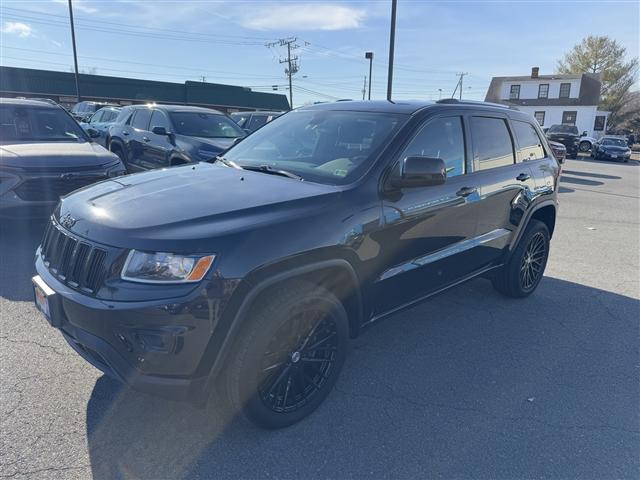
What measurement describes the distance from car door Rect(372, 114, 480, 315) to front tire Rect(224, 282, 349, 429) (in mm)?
449

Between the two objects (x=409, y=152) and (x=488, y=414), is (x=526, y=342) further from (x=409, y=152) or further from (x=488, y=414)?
(x=409, y=152)

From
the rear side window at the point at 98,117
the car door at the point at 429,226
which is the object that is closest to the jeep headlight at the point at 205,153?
the car door at the point at 429,226

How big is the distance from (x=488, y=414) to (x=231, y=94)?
43235 mm

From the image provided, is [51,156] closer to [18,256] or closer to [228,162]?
[18,256]

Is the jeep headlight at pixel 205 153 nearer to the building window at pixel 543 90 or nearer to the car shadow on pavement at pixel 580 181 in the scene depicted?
the car shadow on pavement at pixel 580 181

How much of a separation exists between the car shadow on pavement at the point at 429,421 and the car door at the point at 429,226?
0.56m

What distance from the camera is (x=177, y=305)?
6.97 feet

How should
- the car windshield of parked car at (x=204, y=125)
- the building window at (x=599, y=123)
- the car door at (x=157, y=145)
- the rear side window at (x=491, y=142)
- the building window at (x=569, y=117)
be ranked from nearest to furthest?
the rear side window at (x=491, y=142) → the car door at (x=157, y=145) → the car windshield of parked car at (x=204, y=125) → the building window at (x=569, y=117) → the building window at (x=599, y=123)

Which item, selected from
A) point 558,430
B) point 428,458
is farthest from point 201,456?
point 558,430

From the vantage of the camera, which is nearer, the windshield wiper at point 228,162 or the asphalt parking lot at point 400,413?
the asphalt parking lot at point 400,413

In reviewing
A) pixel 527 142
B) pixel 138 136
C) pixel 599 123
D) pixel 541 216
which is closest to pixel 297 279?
pixel 527 142

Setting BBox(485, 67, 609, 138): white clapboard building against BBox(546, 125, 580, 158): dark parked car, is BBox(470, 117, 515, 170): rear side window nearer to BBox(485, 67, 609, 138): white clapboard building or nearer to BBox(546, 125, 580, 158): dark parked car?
BBox(546, 125, 580, 158): dark parked car

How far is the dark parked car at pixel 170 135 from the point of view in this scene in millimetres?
7836

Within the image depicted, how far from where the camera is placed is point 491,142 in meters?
4.00
